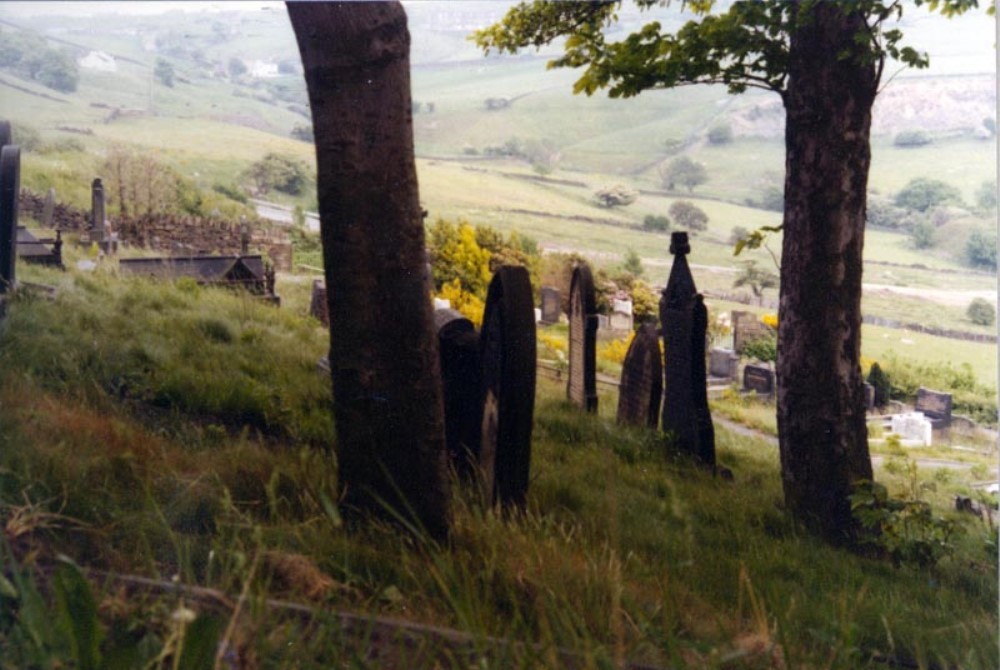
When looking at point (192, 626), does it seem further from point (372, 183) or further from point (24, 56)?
point (24, 56)

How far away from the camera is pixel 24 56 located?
78.6 inches

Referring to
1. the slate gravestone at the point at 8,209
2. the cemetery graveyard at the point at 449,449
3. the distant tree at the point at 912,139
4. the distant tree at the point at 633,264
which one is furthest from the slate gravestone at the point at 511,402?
the slate gravestone at the point at 8,209

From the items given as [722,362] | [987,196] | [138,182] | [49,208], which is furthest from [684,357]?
[49,208]

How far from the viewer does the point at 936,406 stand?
1.91 meters

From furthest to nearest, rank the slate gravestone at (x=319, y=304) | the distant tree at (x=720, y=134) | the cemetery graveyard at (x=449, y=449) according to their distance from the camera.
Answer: the distant tree at (x=720, y=134) → the slate gravestone at (x=319, y=304) → the cemetery graveyard at (x=449, y=449)

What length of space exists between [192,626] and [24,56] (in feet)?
4.06

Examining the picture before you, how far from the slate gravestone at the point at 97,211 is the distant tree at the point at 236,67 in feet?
1.16

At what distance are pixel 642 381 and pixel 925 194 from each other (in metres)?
0.67

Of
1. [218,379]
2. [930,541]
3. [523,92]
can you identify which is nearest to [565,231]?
[523,92]

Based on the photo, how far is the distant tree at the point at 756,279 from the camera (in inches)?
77.1

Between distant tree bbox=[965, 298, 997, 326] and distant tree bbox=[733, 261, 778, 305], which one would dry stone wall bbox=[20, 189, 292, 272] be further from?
distant tree bbox=[965, 298, 997, 326]

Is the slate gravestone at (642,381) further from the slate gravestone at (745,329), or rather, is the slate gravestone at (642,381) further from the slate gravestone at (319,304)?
the slate gravestone at (319,304)

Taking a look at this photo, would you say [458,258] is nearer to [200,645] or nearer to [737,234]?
[737,234]

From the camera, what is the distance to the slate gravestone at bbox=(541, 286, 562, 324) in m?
1.95
